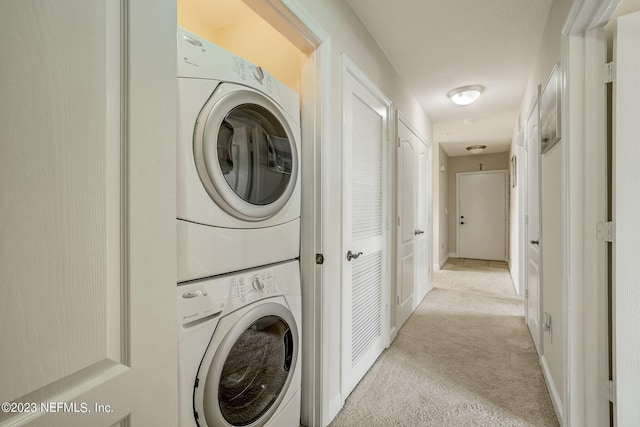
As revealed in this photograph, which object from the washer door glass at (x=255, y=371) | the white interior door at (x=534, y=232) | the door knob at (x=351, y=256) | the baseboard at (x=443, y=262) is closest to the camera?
the washer door glass at (x=255, y=371)

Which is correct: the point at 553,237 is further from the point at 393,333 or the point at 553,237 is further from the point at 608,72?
the point at 393,333

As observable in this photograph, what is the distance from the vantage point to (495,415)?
1.64 m

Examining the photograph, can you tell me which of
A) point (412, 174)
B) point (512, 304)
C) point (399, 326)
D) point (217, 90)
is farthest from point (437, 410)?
point (512, 304)

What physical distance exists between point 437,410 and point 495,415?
0.31 m

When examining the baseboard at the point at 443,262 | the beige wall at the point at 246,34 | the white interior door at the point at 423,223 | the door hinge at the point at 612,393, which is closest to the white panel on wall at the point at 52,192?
the beige wall at the point at 246,34

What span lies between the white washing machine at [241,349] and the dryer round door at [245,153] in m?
0.29

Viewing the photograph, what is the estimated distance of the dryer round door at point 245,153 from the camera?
1.00 m

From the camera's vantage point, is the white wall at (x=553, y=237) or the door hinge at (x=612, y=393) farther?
the white wall at (x=553, y=237)

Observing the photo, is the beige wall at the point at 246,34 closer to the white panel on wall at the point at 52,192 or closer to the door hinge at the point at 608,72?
the white panel on wall at the point at 52,192

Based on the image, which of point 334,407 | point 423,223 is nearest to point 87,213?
point 334,407

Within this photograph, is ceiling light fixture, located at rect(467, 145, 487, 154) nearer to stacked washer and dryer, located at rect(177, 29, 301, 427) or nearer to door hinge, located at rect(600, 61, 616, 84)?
door hinge, located at rect(600, 61, 616, 84)

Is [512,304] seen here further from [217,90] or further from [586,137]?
[217,90]

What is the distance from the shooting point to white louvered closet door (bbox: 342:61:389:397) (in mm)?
1776
